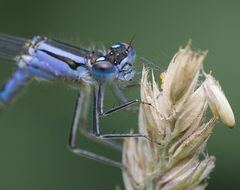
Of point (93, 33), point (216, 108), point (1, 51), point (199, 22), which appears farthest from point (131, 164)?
point (93, 33)

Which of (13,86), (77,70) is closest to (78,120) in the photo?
(77,70)

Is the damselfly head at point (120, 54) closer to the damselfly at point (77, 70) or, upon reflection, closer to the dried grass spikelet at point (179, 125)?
the damselfly at point (77, 70)


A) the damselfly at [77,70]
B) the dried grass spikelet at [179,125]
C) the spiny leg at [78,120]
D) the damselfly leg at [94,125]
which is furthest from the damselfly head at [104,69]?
the dried grass spikelet at [179,125]

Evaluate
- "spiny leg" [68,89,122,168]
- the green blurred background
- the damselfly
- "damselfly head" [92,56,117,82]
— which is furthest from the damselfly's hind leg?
"damselfly head" [92,56,117,82]

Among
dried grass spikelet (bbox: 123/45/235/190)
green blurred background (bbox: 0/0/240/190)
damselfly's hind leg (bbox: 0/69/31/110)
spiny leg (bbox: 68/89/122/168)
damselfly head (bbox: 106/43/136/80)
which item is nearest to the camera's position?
dried grass spikelet (bbox: 123/45/235/190)

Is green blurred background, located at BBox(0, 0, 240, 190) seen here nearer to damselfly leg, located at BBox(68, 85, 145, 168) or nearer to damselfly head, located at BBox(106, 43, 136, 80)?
damselfly leg, located at BBox(68, 85, 145, 168)

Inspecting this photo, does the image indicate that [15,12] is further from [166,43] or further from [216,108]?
[216,108]
